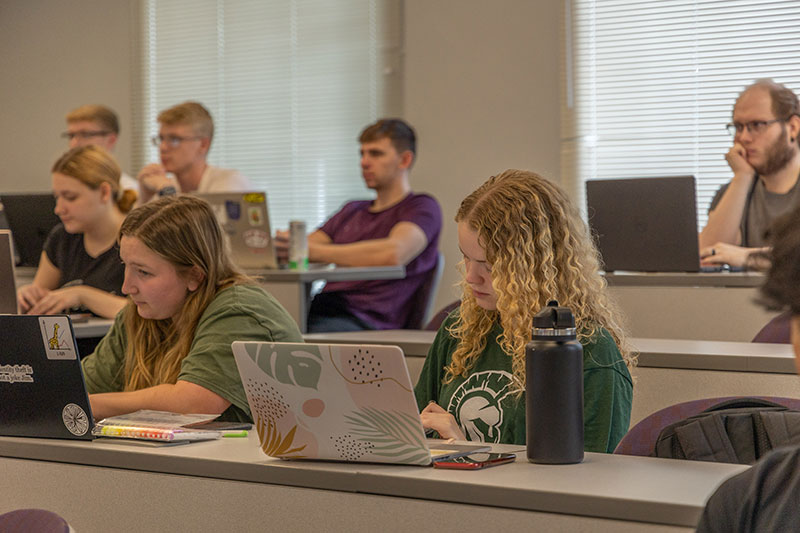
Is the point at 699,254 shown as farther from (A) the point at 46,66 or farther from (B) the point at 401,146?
(A) the point at 46,66

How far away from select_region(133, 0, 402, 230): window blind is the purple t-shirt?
1076 millimetres

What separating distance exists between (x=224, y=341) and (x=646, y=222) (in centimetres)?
181

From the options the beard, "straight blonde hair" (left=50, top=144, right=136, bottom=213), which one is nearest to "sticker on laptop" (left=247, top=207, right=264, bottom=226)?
"straight blonde hair" (left=50, top=144, right=136, bottom=213)

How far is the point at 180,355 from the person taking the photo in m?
2.16

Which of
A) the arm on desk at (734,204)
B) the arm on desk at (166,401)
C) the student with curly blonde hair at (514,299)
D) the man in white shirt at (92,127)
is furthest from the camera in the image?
the man in white shirt at (92,127)

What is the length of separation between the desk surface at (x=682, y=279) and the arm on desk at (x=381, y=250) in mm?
1128

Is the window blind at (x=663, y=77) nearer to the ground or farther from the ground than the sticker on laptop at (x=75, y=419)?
farther from the ground

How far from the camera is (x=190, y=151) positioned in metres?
4.90

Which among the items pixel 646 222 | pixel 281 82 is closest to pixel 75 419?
pixel 646 222

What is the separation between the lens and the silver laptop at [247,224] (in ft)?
13.3

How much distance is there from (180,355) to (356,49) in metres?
3.64

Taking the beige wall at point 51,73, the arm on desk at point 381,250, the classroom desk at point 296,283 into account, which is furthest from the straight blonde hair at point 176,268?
the beige wall at point 51,73

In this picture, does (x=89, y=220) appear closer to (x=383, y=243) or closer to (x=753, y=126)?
(x=383, y=243)

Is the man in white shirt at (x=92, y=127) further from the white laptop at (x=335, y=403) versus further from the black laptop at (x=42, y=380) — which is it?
the white laptop at (x=335, y=403)
